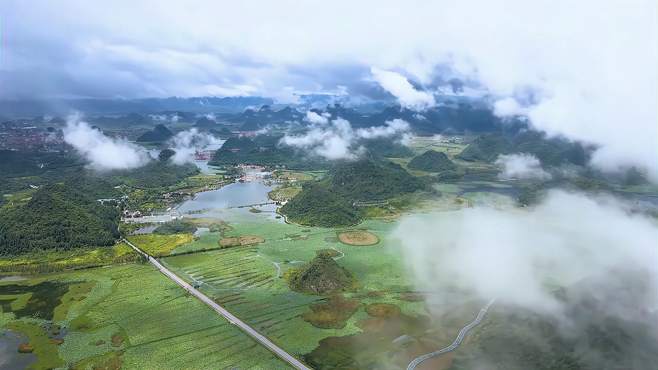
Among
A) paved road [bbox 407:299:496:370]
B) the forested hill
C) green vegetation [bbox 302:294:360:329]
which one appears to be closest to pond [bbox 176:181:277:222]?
the forested hill

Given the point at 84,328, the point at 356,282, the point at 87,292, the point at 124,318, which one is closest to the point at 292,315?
the point at 356,282

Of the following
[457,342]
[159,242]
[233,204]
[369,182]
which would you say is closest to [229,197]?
[233,204]

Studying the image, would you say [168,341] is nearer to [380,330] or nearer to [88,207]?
[380,330]

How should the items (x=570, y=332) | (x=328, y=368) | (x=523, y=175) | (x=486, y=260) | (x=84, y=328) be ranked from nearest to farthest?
(x=328, y=368) < (x=570, y=332) < (x=84, y=328) < (x=486, y=260) < (x=523, y=175)

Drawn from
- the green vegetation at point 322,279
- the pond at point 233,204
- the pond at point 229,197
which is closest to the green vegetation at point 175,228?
the pond at point 233,204

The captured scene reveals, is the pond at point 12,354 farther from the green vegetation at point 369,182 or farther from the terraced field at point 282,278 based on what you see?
the green vegetation at point 369,182
